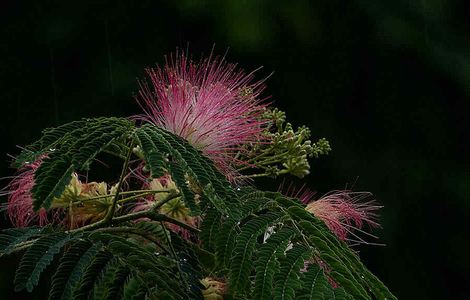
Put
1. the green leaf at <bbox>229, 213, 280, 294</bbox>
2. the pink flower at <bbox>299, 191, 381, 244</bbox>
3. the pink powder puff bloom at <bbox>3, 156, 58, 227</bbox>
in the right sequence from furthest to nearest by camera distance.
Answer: the pink flower at <bbox>299, 191, 381, 244</bbox> < the pink powder puff bloom at <bbox>3, 156, 58, 227</bbox> < the green leaf at <bbox>229, 213, 280, 294</bbox>

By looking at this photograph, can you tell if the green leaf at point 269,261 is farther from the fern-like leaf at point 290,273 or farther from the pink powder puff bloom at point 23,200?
the pink powder puff bloom at point 23,200

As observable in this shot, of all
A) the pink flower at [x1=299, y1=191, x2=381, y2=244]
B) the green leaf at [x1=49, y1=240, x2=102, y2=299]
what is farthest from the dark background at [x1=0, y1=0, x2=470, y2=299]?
the green leaf at [x1=49, y1=240, x2=102, y2=299]

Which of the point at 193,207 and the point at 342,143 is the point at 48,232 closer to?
the point at 193,207

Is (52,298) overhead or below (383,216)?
overhead

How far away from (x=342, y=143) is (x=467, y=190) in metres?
0.57

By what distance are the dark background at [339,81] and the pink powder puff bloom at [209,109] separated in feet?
6.92

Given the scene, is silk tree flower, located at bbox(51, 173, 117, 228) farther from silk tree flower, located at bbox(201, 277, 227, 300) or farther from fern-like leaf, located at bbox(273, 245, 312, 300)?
fern-like leaf, located at bbox(273, 245, 312, 300)

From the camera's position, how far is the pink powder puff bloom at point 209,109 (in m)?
1.79

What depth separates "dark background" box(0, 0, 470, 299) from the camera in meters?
4.16

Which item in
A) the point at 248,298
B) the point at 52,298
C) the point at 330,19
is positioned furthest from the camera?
the point at 330,19

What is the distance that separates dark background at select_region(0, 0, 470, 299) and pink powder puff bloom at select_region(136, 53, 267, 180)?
2108 mm

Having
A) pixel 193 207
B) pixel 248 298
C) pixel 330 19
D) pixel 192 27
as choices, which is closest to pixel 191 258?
pixel 248 298

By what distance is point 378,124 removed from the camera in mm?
4910

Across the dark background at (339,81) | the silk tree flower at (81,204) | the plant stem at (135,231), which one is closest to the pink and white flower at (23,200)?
the silk tree flower at (81,204)
